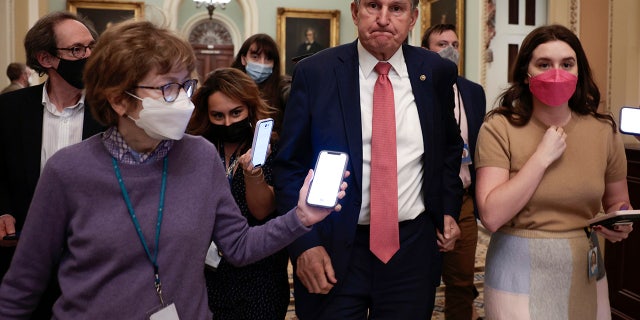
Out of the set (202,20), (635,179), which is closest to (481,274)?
(635,179)

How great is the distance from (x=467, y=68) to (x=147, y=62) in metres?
8.27

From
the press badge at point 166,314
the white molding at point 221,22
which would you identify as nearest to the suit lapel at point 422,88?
the press badge at point 166,314

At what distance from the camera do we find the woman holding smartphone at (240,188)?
108 inches

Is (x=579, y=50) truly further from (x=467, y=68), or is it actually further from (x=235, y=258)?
(x=467, y=68)

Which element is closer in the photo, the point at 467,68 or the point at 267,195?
the point at 267,195

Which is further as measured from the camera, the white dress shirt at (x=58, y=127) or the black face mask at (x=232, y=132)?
the black face mask at (x=232, y=132)

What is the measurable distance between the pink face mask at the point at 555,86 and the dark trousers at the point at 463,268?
183cm

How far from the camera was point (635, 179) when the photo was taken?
425cm

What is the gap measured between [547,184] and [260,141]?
1137mm

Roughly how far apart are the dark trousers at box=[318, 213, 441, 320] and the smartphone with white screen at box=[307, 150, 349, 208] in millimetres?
675

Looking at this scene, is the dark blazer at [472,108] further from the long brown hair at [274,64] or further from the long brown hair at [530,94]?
the long brown hair at [530,94]

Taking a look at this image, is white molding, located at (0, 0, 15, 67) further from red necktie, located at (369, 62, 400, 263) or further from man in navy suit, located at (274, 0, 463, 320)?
red necktie, located at (369, 62, 400, 263)

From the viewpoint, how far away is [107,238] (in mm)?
1816

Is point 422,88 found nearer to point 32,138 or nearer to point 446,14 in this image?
point 32,138
